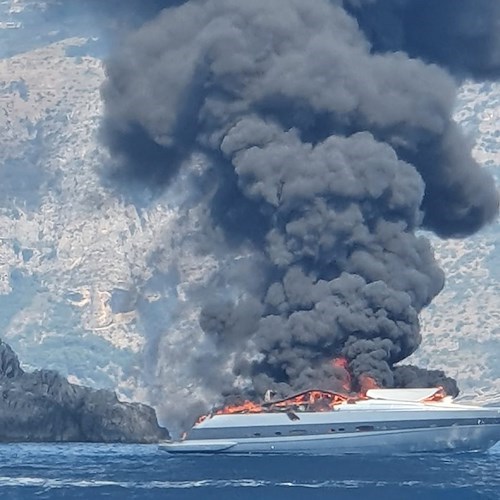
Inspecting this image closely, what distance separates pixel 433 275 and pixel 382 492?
1751 inches

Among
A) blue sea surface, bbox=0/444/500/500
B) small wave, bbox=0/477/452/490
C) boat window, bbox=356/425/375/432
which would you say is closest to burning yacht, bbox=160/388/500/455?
boat window, bbox=356/425/375/432

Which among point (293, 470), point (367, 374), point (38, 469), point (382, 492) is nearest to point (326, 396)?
point (367, 374)

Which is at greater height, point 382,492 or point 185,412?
point 185,412

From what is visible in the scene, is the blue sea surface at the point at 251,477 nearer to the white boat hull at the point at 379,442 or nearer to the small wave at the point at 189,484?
the small wave at the point at 189,484

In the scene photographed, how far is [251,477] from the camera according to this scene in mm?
120938

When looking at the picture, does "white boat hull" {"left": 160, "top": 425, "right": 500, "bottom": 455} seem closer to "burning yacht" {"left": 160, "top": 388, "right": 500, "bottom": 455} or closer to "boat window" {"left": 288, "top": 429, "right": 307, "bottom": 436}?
"burning yacht" {"left": 160, "top": 388, "right": 500, "bottom": 455}

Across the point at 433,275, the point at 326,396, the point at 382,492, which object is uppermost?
the point at 433,275

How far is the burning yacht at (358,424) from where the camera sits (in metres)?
140

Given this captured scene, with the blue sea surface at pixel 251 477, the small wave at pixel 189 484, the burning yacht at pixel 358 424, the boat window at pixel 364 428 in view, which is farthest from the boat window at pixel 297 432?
the small wave at pixel 189 484

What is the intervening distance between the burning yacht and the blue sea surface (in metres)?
1.98

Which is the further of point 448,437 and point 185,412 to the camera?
point 185,412

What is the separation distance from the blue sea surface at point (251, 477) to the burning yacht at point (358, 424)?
1.98m

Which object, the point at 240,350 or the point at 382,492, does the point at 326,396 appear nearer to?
the point at 240,350

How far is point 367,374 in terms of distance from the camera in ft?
460
